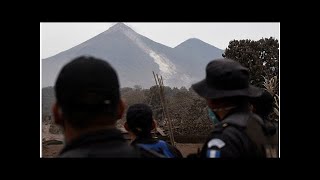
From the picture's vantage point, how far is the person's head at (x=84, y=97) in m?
1.57

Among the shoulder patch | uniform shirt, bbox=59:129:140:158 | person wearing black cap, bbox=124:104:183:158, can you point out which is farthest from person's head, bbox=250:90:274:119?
uniform shirt, bbox=59:129:140:158

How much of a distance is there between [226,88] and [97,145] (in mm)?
811

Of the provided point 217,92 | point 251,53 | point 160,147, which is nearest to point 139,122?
point 160,147

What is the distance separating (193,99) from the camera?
1108cm

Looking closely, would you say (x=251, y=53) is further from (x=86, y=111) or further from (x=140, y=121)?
(x=86, y=111)

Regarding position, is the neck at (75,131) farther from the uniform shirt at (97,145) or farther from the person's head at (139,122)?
the person's head at (139,122)

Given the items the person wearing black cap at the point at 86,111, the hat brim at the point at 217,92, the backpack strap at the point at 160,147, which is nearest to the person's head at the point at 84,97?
the person wearing black cap at the point at 86,111

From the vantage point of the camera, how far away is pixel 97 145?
155 centimetres

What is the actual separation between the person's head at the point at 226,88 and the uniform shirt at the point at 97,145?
0.67 meters

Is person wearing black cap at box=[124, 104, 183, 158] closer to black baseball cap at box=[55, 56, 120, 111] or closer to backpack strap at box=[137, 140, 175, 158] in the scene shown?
backpack strap at box=[137, 140, 175, 158]

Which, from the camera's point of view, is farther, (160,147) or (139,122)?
(139,122)

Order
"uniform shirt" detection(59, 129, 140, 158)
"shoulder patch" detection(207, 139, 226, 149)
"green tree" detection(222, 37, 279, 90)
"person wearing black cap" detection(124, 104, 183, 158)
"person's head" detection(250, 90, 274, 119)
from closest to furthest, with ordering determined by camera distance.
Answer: "uniform shirt" detection(59, 129, 140, 158) → "shoulder patch" detection(207, 139, 226, 149) → "person wearing black cap" detection(124, 104, 183, 158) → "person's head" detection(250, 90, 274, 119) → "green tree" detection(222, 37, 279, 90)

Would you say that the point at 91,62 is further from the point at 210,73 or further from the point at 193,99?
the point at 193,99

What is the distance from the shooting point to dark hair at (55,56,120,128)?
61.6 inches
